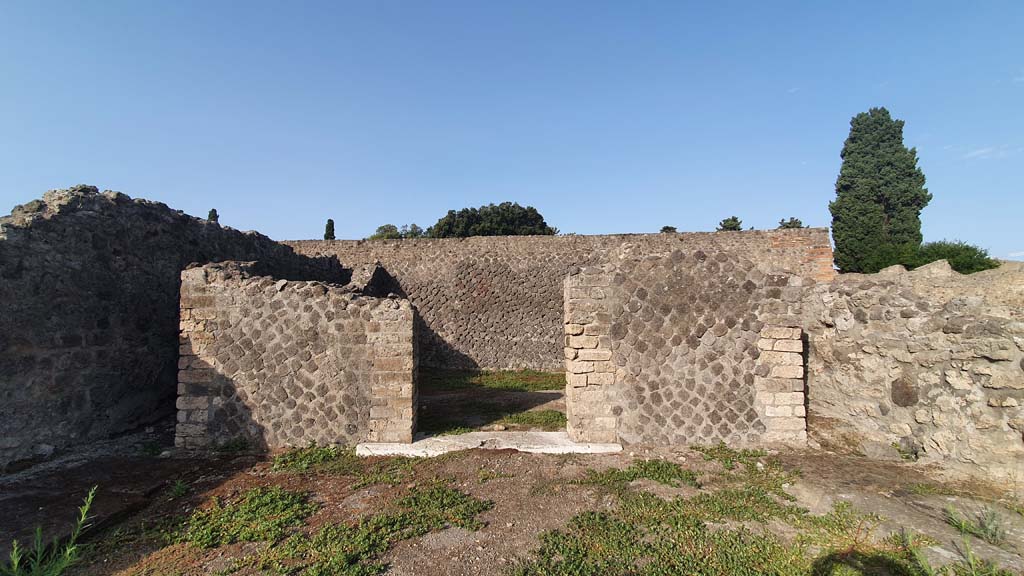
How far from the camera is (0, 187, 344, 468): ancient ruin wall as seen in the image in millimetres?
5348

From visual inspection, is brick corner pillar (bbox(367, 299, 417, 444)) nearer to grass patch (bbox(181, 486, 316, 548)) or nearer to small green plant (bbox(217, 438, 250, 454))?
grass patch (bbox(181, 486, 316, 548))

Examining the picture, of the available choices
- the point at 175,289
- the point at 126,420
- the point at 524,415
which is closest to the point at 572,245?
the point at 524,415

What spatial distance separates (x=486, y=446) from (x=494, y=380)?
6.70 m

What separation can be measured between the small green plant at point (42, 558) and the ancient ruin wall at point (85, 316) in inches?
106

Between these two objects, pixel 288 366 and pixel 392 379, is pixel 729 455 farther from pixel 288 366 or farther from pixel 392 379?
pixel 288 366

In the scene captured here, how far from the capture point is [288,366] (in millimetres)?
6117

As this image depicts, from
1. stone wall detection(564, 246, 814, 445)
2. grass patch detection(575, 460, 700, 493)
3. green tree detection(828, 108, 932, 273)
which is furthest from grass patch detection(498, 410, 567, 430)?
green tree detection(828, 108, 932, 273)

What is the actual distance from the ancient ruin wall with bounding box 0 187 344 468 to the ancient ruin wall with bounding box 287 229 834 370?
809 cm

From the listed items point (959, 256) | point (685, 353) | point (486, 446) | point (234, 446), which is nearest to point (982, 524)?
point (685, 353)

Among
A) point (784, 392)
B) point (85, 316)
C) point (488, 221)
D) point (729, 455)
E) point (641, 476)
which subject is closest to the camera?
point (641, 476)

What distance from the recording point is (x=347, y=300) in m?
6.21

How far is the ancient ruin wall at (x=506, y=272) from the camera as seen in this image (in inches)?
586

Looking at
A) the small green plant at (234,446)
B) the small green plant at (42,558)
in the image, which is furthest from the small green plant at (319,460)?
the small green plant at (42,558)

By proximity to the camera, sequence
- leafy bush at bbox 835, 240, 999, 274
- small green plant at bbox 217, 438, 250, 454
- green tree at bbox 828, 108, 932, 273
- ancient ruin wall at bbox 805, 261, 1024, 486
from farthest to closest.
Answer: green tree at bbox 828, 108, 932, 273 → leafy bush at bbox 835, 240, 999, 274 → small green plant at bbox 217, 438, 250, 454 → ancient ruin wall at bbox 805, 261, 1024, 486
